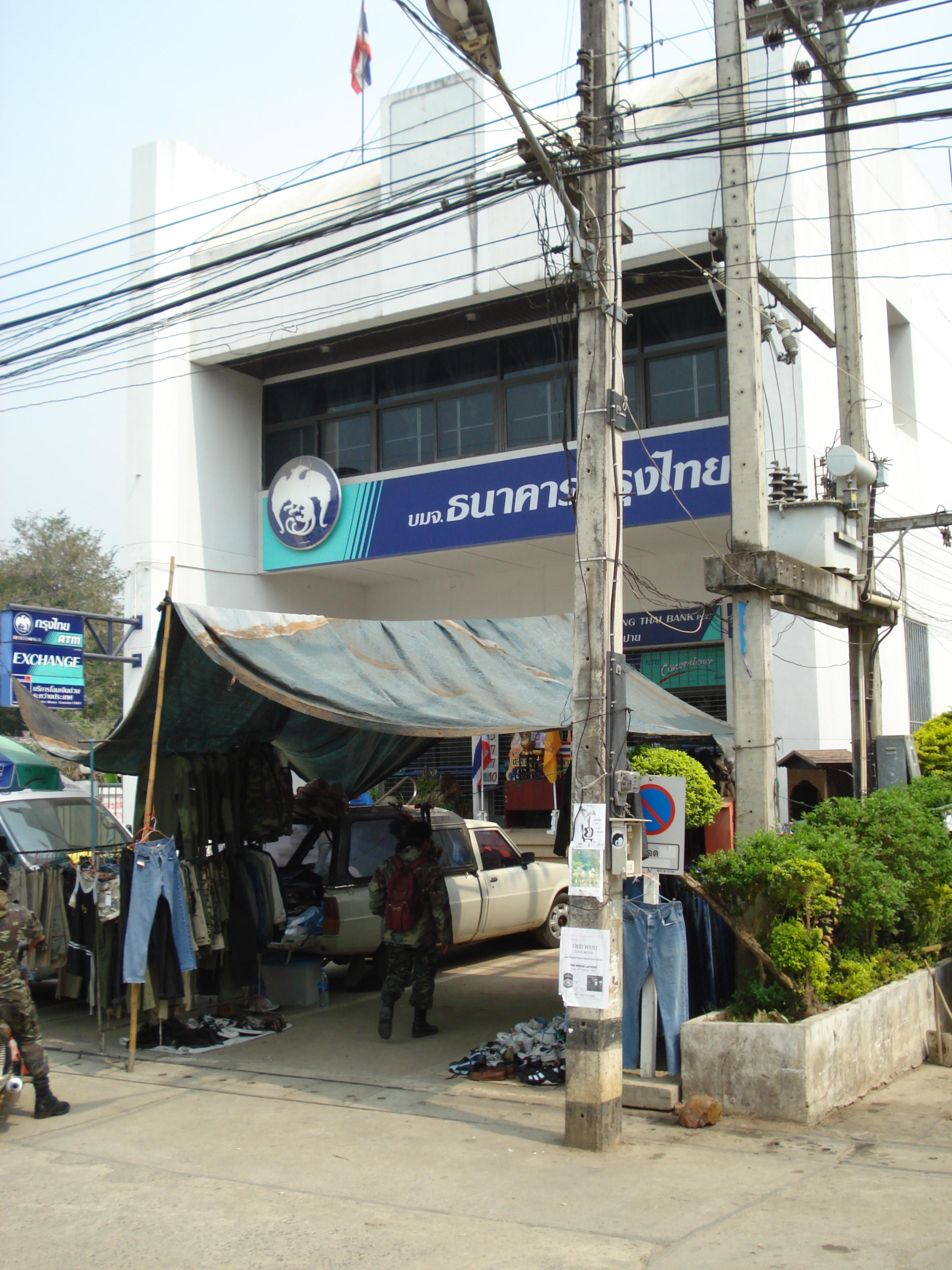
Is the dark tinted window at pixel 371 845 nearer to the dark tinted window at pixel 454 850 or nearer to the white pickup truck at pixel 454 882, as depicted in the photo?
the white pickup truck at pixel 454 882

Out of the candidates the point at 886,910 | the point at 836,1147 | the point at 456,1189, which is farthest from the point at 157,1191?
the point at 886,910

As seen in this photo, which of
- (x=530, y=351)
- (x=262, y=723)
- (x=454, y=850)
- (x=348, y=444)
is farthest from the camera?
(x=348, y=444)

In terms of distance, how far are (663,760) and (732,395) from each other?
2.90 m

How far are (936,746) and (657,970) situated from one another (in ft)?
21.2

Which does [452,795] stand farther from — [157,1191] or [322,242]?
[157,1191]

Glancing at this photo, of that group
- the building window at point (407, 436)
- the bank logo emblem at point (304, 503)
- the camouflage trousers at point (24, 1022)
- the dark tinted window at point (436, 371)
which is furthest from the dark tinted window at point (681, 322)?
the camouflage trousers at point (24, 1022)

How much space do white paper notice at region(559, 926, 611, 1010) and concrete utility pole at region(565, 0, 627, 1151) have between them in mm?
52

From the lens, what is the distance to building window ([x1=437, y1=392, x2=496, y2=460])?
19.0 m

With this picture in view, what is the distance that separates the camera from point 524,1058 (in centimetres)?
805

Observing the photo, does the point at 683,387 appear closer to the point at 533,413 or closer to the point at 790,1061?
the point at 533,413

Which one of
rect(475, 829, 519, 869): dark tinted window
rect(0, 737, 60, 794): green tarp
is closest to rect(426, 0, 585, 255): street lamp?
rect(475, 829, 519, 869): dark tinted window

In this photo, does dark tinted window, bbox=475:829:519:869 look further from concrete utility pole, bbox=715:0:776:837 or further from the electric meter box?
the electric meter box

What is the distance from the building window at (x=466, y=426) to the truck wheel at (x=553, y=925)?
27.3 ft

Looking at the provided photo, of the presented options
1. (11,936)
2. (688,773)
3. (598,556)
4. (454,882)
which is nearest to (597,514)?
(598,556)
